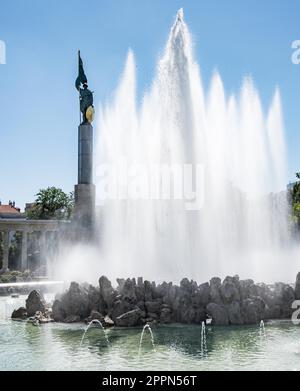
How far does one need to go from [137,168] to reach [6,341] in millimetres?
18109

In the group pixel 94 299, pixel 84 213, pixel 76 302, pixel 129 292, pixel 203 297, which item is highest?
pixel 84 213

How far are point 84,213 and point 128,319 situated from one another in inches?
1011

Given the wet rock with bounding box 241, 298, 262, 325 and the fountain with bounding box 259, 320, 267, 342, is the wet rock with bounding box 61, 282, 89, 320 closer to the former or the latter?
the wet rock with bounding box 241, 298, 262, 325

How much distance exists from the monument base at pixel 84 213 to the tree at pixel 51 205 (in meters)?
37.7

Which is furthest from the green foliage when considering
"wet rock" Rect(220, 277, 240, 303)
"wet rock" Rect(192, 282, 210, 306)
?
"wet rock" Rect(192, 282, 210, 306)

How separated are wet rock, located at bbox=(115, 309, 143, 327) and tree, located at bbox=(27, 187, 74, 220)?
208 feet

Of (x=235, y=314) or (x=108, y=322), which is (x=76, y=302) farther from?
(x=235, y=314)

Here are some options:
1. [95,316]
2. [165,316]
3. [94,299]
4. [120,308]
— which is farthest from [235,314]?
[94,299]

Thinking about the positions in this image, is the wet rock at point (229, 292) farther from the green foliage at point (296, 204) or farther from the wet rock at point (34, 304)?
the green foliage at point (296, 204)

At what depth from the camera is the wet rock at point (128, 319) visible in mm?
17562

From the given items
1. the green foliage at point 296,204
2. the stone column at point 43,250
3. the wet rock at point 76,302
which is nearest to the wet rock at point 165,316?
the wet rock at point 76,302

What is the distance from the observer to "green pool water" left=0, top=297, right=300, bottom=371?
1216 cm

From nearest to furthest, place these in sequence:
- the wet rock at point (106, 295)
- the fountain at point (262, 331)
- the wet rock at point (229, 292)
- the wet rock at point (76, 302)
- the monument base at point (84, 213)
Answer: the fountain at point (262, 331) → the wet rock at point (229, 292) → the wet rock at point (106, 295) → the wet rock at point (76, 302) → the monument base at point (84, 213)

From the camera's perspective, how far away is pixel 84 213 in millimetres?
42594
